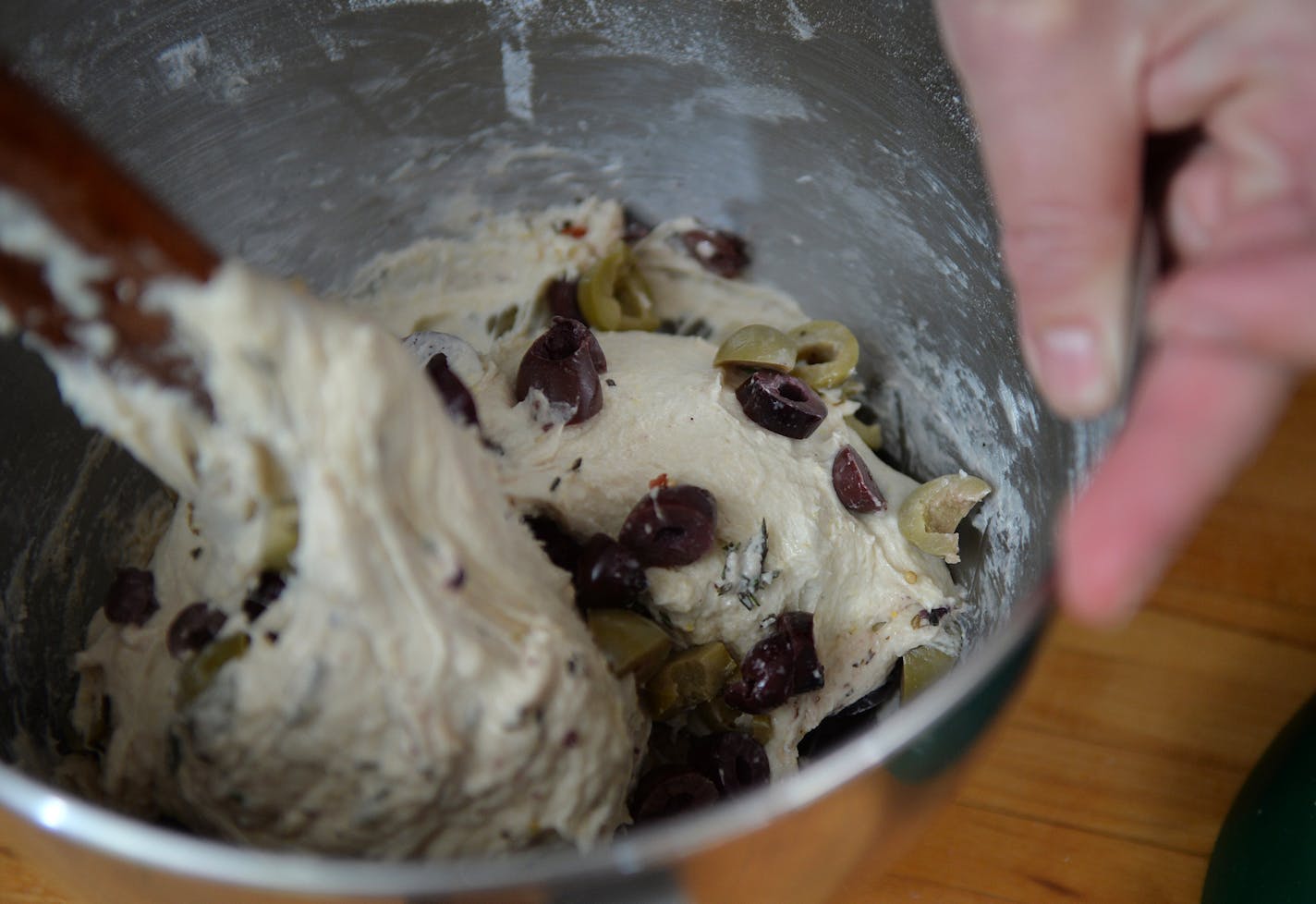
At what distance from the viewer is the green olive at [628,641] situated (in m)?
1.19

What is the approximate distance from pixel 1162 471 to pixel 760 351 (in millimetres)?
657

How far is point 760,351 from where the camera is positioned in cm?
138

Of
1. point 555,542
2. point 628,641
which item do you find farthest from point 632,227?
point 628,641

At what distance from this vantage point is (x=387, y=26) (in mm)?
1438

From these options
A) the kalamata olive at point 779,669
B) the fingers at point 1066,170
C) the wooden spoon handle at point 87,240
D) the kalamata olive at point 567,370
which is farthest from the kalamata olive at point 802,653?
the wooden spoon handle at point 87,240

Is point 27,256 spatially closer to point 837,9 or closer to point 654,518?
point 654,518

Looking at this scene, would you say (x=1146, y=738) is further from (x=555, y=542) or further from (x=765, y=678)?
(x=555, y=542)

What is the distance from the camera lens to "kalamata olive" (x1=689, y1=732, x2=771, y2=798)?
3.96ft

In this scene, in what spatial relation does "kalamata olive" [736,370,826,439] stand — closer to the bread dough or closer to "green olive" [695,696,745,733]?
the bread dough

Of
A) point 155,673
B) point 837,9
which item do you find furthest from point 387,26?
point 155,673

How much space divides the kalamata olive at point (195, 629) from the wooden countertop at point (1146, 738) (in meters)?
0.41

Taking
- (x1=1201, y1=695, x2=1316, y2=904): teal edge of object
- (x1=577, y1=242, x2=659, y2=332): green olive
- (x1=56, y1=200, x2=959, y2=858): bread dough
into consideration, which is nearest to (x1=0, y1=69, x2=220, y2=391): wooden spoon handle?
(x1=56, y1=200, x2=959, y2=858): bread dough

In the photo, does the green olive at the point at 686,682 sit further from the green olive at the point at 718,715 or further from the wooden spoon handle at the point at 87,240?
the wooden spoon handle at the point at 87,240

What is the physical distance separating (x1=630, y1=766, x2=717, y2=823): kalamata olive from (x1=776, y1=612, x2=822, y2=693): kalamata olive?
0.50 feet
